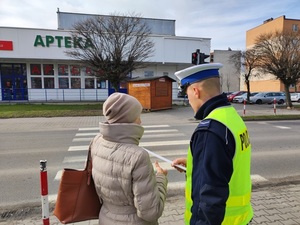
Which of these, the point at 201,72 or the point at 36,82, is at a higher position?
→ the point at 36,82

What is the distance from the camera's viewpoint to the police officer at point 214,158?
4.43 ft

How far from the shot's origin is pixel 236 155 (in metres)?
1.43

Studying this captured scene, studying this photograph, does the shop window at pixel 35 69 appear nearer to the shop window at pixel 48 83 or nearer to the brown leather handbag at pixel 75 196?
the shop window at pixel 48 83

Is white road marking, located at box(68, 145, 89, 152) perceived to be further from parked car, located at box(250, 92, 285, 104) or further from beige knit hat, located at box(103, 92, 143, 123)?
parked car, located at box(250, 92, 285, 104)

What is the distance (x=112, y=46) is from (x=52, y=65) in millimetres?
11670

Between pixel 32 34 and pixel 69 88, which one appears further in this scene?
pixel 69 88

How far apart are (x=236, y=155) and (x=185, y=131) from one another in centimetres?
930

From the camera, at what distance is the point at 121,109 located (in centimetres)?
173

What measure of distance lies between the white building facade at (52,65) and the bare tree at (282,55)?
7944mm

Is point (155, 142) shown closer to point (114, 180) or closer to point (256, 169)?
point (256, 169)

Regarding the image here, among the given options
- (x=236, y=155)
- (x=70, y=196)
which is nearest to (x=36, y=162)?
(x=70, y=196)

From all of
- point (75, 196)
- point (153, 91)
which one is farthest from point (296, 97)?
point (75, 196)

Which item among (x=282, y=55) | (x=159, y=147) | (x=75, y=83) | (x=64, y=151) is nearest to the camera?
(x=64, y=151)

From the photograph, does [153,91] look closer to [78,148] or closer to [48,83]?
[78,148]
